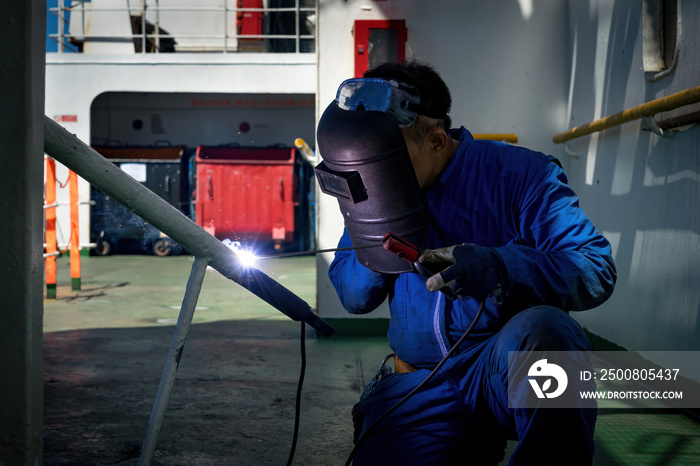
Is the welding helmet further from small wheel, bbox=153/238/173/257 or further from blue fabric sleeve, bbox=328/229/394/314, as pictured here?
small wheel, bbox=153/238/173/257

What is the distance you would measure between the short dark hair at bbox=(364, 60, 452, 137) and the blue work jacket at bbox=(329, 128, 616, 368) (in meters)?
0.14

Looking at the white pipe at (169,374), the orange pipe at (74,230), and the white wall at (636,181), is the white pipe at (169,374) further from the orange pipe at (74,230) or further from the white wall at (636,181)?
the orange pipe at (74,230)

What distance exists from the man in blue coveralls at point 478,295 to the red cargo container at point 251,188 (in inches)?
316

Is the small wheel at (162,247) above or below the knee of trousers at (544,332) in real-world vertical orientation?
below

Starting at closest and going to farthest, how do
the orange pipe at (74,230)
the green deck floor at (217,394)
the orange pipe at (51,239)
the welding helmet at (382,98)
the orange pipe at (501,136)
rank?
1. the welding helmet at (382,98)
2. the green deck floor at (217,394)
3. the orange pipe at (501,136)
4. the orange pipe at (51,239)
5. the orange pipe at (74,230)

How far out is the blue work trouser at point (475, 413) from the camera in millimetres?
1211

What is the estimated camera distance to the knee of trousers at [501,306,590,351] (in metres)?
1.24

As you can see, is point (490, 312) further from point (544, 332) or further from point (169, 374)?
point (169, 374)

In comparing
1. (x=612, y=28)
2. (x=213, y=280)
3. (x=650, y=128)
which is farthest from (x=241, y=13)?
(x=650, y=128)

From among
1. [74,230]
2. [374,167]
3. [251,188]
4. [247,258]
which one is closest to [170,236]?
[247,258]

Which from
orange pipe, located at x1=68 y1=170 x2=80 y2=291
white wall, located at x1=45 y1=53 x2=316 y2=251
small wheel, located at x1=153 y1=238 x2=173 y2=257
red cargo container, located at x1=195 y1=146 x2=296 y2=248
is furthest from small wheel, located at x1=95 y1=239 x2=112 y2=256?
orange pipe, located at x1=68 y1=170 x2=80 y2=291

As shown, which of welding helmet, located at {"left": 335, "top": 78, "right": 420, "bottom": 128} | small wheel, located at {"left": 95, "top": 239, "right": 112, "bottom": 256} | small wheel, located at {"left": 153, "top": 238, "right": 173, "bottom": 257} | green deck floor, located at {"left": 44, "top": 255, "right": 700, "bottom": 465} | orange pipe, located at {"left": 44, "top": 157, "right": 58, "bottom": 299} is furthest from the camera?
small wheel, located at {"left": 95, "top": 239, "right": 112, "bottom": 256}

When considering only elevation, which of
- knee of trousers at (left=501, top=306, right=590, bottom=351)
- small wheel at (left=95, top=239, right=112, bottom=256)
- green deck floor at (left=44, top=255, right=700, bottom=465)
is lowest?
small wheel at (left=95, top=239, right=112, bottom=256)

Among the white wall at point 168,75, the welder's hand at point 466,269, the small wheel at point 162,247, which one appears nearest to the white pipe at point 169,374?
the welder's hand at point 466,269
